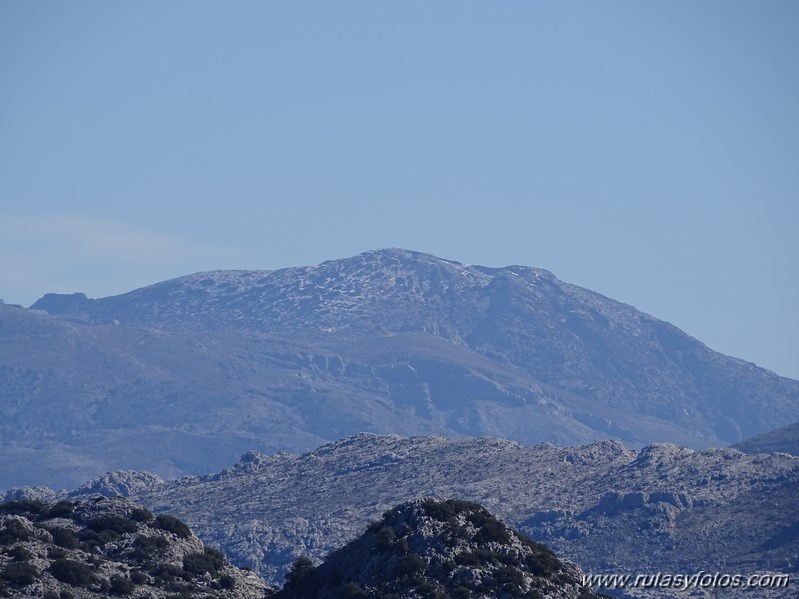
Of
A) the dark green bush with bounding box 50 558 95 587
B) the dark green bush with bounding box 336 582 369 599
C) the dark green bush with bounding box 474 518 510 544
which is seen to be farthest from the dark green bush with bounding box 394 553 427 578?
the dark green bush with bounding box 50 558 95 587

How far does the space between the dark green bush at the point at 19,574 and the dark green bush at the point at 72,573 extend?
1.06 metres

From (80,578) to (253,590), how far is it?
8605mm

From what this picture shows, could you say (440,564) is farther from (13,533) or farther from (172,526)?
(13,533)

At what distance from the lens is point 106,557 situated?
245 ft

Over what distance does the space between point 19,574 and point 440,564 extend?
58.1 ft

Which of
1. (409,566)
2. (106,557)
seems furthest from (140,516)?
(409,566)

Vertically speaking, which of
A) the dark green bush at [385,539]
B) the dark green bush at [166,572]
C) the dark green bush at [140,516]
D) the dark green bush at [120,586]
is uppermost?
the dark green bush at [385,539]

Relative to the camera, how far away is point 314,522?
196m

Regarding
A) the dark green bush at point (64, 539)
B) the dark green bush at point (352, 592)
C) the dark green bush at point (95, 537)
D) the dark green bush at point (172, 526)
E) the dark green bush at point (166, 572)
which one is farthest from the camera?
the dark green bush at point (172, 526)

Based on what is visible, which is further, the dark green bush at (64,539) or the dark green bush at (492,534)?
the dark green bush at (64,539)

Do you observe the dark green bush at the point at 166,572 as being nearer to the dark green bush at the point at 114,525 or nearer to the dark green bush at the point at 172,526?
the dark green bush at the point at 114,525

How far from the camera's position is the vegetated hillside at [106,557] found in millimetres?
70500

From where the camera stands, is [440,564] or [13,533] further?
[13,533]

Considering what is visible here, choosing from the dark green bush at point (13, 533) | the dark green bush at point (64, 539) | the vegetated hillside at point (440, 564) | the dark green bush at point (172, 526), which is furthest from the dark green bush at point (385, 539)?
the dark green bush at point (13, 533)
